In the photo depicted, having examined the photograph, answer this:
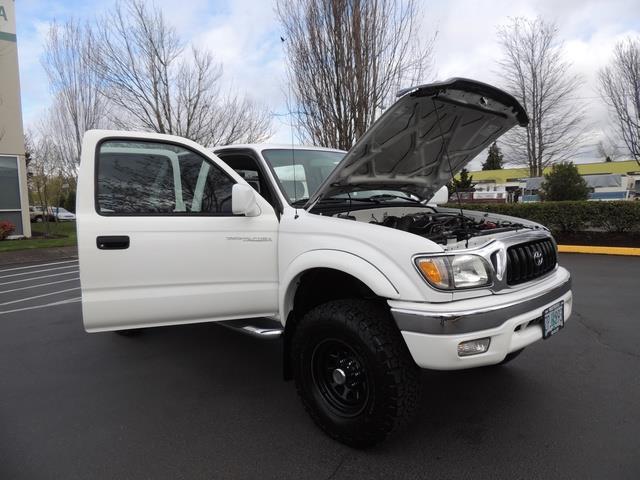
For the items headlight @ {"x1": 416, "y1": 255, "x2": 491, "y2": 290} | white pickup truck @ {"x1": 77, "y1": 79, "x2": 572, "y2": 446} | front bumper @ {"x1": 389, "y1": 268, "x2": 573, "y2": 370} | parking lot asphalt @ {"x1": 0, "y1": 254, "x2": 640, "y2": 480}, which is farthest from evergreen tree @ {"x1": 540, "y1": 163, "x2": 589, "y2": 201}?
headlight @ {"x1": 416, "y1": 255, "x2": 491, "y2": 290}

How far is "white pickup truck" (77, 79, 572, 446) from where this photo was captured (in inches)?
92.0

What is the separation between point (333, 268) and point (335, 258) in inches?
2.4

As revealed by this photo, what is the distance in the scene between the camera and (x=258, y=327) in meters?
3.24

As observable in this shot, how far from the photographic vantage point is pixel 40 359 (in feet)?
13.8

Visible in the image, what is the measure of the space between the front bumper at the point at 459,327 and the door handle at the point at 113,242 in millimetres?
1802

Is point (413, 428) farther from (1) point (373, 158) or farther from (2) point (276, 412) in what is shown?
(1) point (373, 158)

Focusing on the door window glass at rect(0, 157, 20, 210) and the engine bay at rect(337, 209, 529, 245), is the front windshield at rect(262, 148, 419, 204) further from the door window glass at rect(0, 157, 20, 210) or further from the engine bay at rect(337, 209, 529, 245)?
the door window glass at rect(0, 157, 20, 210)

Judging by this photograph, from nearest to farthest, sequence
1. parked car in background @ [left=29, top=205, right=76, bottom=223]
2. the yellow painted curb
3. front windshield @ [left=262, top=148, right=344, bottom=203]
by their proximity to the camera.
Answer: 1. front windshield @ [left=262, top=148, right=344, bottom=203]
2. the yellow painted curb
3. parked car in background @ [left=29, top=205, right=76, bottom=223]

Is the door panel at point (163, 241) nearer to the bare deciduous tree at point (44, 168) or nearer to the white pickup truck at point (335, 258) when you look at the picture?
the white pickup truck at point (335, 258)

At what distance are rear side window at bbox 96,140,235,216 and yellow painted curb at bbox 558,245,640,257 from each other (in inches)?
380

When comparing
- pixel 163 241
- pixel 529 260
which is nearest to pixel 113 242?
pixel 163 241

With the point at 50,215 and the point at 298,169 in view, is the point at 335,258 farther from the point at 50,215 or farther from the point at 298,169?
the point at 50,215

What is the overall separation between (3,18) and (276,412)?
62.1 feet

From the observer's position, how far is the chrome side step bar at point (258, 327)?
310 centimetres
